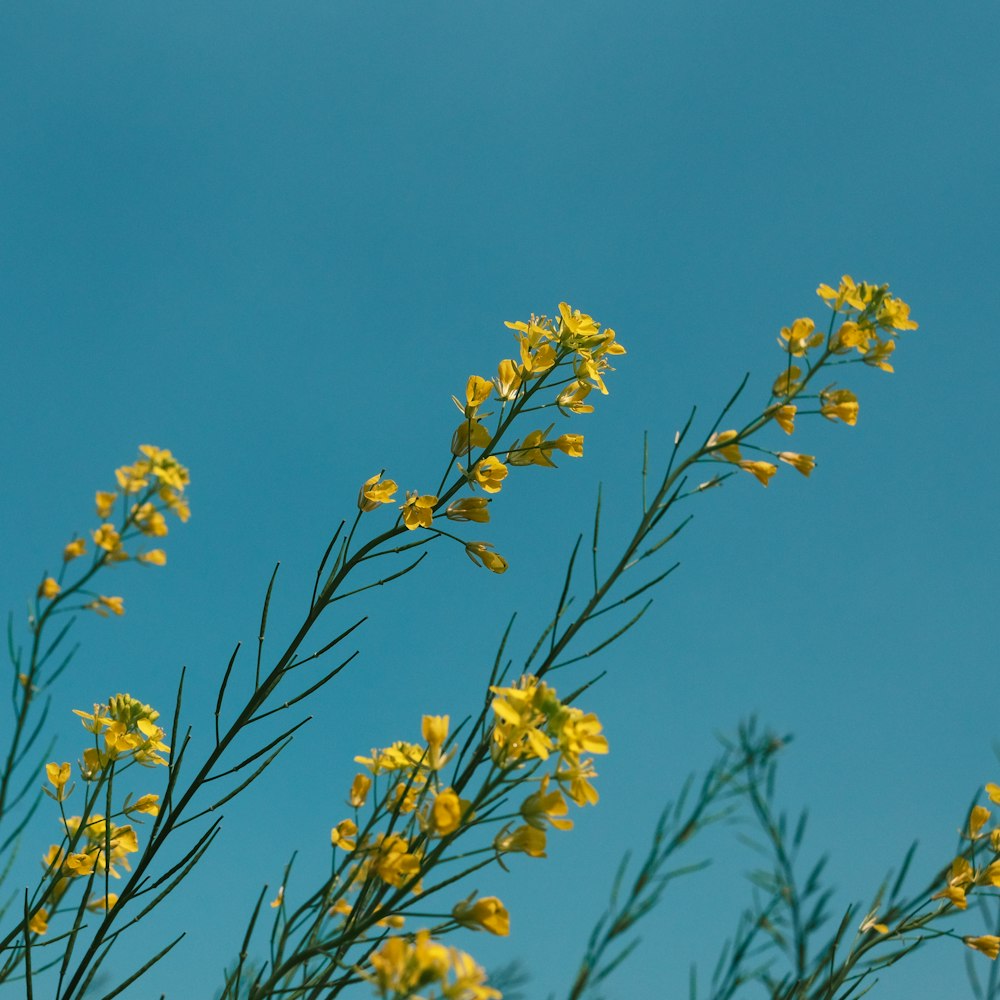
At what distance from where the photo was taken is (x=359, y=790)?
1.96m

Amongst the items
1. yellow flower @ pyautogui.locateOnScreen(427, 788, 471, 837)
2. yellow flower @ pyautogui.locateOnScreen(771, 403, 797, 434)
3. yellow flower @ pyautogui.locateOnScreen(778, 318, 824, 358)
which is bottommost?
yellow flower @ pyautogui.locateOnScreen(427, 788, 471, 837)

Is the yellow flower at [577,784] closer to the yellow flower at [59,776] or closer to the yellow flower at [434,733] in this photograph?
the yellow flower at [434,733]

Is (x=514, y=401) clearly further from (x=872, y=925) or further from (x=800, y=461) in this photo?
(x=872, y=925)

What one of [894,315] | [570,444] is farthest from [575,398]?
[894,315]

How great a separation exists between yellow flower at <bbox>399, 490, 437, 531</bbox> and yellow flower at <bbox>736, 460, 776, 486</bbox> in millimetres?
840

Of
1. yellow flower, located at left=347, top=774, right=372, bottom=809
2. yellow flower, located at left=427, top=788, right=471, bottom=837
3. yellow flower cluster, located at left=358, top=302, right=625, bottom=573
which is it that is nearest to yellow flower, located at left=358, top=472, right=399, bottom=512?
yellow flower cluster, located at left=358, top=302, right=625, bottom=573

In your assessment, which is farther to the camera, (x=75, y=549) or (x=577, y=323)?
(x=75, y=549)

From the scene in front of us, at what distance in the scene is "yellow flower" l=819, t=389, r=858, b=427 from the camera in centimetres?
229

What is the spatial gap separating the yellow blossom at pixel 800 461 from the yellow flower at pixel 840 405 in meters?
0.14

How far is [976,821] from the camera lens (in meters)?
2.40

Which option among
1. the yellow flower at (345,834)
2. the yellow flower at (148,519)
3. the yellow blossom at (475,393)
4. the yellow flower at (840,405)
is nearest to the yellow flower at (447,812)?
the yellow flower at (345,834)

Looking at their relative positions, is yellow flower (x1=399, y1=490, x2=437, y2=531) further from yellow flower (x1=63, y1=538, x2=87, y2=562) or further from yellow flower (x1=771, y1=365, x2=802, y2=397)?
yellow flower (x1=63, y1=538, x2=87, y2=562)

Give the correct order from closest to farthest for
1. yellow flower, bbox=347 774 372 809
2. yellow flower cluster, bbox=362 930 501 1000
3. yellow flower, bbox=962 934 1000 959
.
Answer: yellow flower cluster, bbox=362 930 501 1000
yellow flower, bbox=347 774 372 809
yellow flower, bbox=962 934 1000 959

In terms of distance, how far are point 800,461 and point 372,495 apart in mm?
1184
